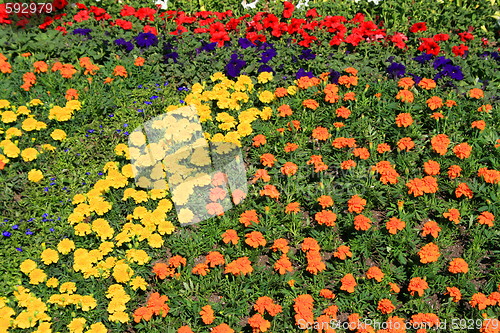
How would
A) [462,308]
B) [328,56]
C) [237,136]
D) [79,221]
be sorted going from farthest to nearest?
[328,56], [237,136], [79,221], [462,308]

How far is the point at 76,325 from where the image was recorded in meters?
4.06

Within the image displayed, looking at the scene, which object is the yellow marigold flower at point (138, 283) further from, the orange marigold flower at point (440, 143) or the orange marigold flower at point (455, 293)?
the orange marigold flower at point (440, 143)

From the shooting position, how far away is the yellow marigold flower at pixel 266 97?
5.80 m

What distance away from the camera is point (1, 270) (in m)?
4.44

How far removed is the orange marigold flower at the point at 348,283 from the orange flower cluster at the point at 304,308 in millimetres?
261

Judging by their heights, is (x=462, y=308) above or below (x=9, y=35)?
below

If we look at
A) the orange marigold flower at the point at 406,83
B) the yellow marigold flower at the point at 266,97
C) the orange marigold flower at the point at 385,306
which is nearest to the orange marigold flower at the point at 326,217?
the orange marigold flower at the point at 385,306

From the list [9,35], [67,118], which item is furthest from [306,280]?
[9,35]

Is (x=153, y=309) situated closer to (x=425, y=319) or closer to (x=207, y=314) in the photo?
(x=207, y=314)

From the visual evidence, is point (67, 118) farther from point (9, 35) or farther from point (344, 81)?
point (344, 81)

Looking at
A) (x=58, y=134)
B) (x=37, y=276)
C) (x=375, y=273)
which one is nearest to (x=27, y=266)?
(x=37, y=276)

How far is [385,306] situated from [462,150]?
5.80ft

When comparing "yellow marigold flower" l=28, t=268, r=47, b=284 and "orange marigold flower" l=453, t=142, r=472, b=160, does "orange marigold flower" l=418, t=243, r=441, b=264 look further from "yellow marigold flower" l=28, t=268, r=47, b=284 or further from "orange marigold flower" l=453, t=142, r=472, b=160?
"yellow marigold flower" l=28, t=268, r=47, b=284

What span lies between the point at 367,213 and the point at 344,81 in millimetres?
1636
